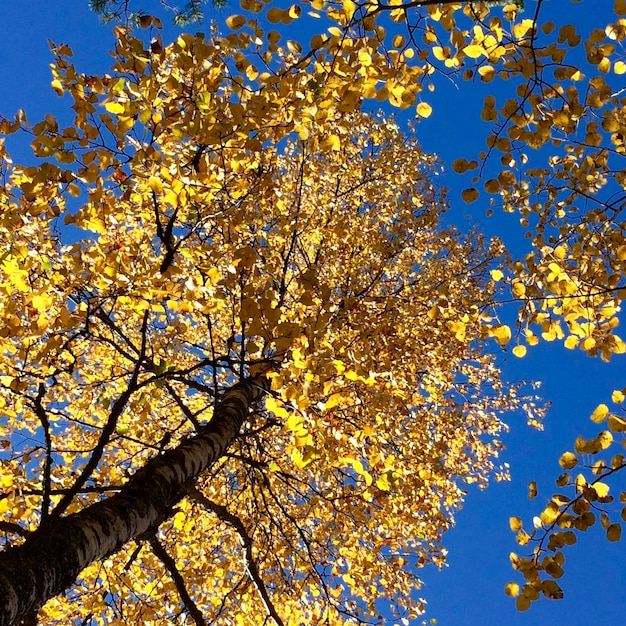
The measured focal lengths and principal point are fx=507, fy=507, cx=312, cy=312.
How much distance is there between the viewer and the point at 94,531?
2.26 m

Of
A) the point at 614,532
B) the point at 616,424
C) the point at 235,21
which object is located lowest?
the point at 614,532

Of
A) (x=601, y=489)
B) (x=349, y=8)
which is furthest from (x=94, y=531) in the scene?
(x=349, y=8)

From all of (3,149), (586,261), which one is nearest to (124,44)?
(3,149)

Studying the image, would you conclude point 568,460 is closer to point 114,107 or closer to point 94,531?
point 94,531

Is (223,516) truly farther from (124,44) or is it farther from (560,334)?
(124,44)

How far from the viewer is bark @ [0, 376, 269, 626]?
189 cm

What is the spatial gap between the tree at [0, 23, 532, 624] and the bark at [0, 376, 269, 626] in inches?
0.4

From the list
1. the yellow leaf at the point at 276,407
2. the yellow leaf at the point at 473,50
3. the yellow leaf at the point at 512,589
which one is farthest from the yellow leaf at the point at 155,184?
the yellow leaf at the point at 512,589

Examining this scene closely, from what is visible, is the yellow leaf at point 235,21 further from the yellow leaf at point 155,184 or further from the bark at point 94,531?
the bark at point 94,531

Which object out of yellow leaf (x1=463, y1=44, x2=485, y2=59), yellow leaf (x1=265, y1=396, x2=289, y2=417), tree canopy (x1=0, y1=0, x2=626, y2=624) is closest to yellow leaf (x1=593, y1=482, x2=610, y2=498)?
tree canopy (x1=0, y1=0, x2=626, y2=624)

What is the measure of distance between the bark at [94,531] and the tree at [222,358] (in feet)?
0.04

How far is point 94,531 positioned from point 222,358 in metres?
1.86

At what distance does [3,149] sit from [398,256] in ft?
18.6

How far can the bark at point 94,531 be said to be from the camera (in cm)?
189
